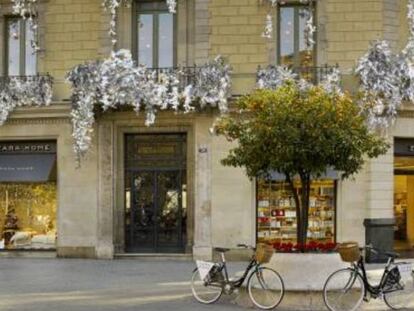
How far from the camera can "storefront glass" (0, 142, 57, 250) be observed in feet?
76.0

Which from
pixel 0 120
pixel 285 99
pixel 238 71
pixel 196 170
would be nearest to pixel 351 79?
pixel 238 71

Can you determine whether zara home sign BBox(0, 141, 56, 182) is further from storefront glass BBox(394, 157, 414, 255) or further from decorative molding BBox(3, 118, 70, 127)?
storefront glass BBox(394, 157, 414, 255)

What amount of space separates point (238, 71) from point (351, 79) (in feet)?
10.2

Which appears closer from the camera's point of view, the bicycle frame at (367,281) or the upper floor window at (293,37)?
the bicycle frame at (367,281)

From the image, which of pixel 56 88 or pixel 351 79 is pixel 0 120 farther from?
pixel 351 79

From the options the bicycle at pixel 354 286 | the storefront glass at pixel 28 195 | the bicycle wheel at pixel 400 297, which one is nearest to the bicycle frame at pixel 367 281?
the bicycle at pixel 354 286

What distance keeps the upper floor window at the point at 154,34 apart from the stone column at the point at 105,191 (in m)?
2.28

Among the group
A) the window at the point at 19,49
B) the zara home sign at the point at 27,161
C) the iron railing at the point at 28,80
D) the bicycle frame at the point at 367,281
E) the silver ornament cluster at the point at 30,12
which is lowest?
the bicycle frame at the point at 367,281

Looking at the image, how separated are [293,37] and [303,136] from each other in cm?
936

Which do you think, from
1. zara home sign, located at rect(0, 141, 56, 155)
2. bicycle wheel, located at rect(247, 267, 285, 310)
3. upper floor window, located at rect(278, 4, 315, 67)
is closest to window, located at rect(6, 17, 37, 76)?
zara home sign, located at rect(0, 141, 56, 155)

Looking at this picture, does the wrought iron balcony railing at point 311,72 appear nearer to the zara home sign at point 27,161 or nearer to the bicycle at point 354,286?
the zara home sign at point 27,161

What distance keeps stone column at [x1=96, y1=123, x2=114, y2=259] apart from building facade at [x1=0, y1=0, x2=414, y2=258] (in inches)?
1.1

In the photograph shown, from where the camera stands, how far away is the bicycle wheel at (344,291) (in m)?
12.6

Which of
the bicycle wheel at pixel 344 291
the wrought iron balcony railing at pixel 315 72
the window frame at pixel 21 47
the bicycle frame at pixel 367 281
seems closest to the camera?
the bicycle wheel at pixel 344 291
